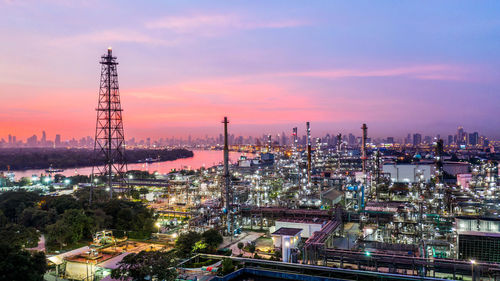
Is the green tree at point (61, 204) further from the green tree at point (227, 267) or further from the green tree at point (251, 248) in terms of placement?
the green tree at point (227, 267)

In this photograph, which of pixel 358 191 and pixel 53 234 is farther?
pixel 358 191

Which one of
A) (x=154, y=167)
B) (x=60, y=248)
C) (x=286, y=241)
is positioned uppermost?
(x=286, y=241)

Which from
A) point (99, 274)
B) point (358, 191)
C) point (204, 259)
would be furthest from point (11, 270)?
point (358, 191)

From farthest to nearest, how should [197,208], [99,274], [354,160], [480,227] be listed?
[354,160]
[197,208]
[480,227]
[99,274]

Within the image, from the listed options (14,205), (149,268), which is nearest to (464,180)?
(149,268)

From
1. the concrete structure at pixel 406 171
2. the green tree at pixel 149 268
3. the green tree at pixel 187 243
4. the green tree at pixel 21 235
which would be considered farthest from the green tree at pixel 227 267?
the concrete structure at pixel 406 171

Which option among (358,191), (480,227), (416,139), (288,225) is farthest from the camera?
(416,139)

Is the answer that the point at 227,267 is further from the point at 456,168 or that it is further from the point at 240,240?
the point at 456,168

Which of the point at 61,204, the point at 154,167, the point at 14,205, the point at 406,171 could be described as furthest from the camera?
the point at 154,167

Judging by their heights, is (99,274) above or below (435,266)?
below

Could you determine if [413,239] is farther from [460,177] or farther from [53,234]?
[460,177]
